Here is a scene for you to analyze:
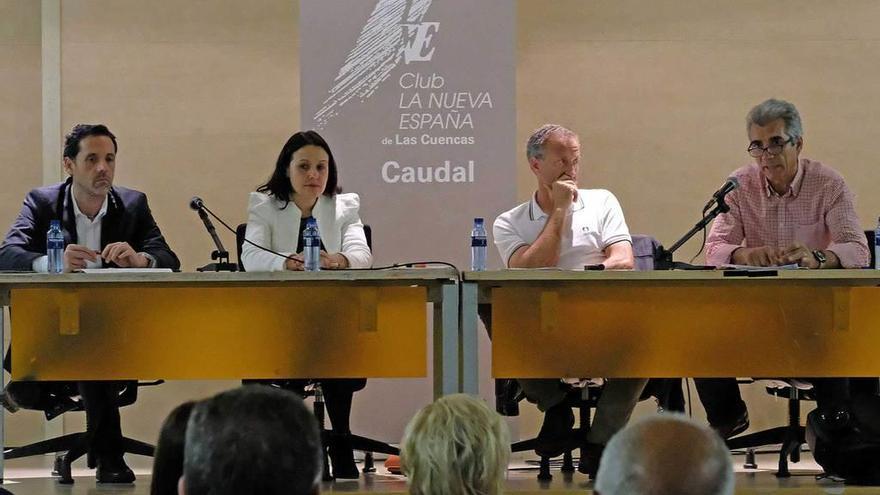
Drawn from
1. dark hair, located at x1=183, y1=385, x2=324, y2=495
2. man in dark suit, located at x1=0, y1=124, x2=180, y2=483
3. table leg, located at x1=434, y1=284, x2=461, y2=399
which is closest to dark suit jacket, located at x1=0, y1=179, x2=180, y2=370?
man in dark suit, located at x1=0, y1=124, x2=180, y2=483

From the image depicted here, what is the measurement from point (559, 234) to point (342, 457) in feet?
3.65

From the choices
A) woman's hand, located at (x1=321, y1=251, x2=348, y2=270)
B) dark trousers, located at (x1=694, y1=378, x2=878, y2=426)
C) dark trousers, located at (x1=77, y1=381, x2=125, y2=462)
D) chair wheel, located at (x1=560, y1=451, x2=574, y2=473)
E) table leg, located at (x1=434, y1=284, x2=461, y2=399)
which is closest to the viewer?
table leg, located at (x1=434, y1=284, x2=461, y2=399)

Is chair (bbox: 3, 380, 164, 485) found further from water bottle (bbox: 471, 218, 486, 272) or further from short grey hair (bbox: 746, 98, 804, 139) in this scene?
short grey hair (bbox: 746, 98, 804, 139)

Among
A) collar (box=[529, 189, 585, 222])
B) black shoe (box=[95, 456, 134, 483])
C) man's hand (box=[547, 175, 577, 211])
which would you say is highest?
man's hand (box=[547, 175, 577, 211])

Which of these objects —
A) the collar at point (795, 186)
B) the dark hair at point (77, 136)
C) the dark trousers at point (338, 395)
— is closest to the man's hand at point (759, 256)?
the collar at point (795, 186)

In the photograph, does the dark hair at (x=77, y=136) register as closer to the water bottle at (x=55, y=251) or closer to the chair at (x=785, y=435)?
the water bottle at (x=55, y=251)

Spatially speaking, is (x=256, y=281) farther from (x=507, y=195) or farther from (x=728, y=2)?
(x=728, y=2)

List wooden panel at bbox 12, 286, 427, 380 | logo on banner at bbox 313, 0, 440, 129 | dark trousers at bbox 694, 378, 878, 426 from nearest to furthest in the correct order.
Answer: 1. wooden panel at bbox 12, 286, 427, 380
2. dark trousers at bbox 694, 378, 878, 426
3. logo on banner at bbox 313, 0, 440, 129

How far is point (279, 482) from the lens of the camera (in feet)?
4.75

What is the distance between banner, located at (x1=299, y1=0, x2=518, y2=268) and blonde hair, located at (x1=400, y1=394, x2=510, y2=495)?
2.90m

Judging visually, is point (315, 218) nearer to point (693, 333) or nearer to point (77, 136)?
point (77, 136)

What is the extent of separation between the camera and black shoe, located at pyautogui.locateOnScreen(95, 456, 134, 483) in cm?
447

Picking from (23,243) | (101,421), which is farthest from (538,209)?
(23,243)

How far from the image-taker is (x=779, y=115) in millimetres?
4422
